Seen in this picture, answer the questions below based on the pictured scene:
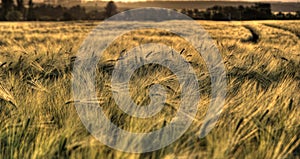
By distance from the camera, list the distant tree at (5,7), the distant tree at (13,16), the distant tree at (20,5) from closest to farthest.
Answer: the distant tree at (5,7)
the distant tree at (13,16)
the distant tree at (20,5)

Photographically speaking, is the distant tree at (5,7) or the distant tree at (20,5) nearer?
the distant tree at (5,7)

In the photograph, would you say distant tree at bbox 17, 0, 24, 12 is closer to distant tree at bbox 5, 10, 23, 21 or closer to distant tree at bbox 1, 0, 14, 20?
distant tree at bbox 5, 10, 23, 21

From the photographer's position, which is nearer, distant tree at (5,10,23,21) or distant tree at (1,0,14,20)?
distant tree at (1,0,14,20)

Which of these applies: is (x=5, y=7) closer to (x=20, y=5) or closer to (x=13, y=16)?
Result: (x=13, y=16)

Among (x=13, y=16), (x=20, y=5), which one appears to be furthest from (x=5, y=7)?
(x=20, y=5)

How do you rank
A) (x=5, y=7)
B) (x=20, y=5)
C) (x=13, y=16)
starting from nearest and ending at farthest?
(x=5, y=7) → (x=13, y=16) → (x=20, y=5)

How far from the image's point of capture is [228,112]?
2104 millimetres

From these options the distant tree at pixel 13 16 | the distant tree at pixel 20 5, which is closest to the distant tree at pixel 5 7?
the distant tree at pixel 13 16

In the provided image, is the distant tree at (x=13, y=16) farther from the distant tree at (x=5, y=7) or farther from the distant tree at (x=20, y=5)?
the distant tree at (x=20, y=5)

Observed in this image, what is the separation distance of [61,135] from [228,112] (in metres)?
0.80

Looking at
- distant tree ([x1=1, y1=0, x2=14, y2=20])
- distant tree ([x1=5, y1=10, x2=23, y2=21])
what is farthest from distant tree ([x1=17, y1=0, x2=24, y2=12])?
distant tree ([x1=1, y1=0, x2=14, y2=20])

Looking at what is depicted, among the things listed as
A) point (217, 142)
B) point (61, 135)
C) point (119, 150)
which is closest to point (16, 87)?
point (61, 135)

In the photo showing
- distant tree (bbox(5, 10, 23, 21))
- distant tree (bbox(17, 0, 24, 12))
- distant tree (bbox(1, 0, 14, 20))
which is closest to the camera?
distant tree (bbox(1, 0, 14, 20))

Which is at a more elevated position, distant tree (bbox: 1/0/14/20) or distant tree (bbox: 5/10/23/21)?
distant tree (bbox: 1/0/14/20)
